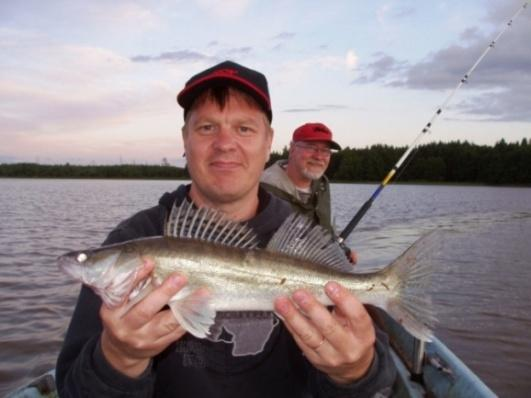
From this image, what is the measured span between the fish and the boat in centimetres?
218

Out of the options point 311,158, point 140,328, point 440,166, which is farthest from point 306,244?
point 440,166

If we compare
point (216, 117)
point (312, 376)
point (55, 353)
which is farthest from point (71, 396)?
point (55, 353)

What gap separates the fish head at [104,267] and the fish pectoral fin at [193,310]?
0.32 metres

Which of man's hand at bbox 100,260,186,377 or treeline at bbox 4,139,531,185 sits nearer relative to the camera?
man's hand at bbox 100,260,186,377

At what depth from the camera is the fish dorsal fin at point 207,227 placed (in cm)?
328

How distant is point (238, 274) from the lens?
3.11 meters

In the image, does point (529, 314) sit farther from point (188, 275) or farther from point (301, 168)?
point (188, 275)

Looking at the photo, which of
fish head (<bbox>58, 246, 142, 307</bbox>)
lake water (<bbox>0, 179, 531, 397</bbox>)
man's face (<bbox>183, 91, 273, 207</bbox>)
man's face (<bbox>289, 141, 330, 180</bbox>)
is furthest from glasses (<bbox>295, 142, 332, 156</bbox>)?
fish head (<bbox>58, 246, 142, 307</bbox>)

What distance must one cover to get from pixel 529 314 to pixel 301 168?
298 inches

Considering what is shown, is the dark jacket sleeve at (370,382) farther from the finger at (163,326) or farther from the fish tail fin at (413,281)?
the finger at (163,326)

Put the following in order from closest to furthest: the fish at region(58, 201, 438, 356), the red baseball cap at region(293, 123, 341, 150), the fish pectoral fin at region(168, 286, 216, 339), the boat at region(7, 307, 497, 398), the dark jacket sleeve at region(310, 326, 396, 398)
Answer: the fish pectoral fin at region(168, 286, 216, 339), the fish at region(58, 201, 438, 356), the dark jacket sleeve at region(310, 326, 396, 398), the boat at region(7, 307, 497, 398), the red baseball cap at region(293, 123, 341, 150)

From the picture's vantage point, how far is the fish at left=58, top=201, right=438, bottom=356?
2.98 metres

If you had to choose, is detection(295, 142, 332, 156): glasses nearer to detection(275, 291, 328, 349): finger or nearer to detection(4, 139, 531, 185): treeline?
detection(275, 291, 328, 349): finger

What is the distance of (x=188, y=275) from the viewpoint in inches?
119
